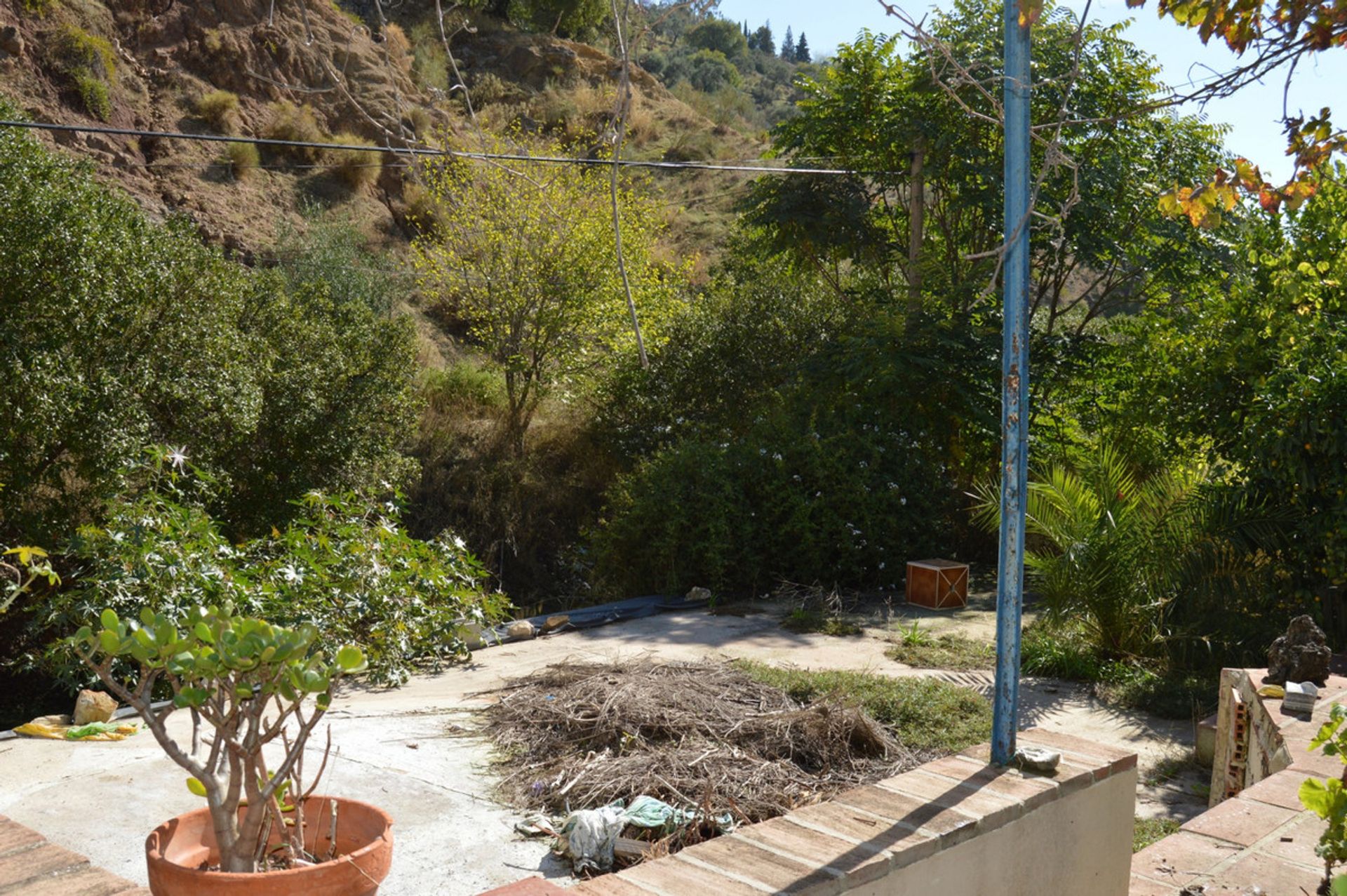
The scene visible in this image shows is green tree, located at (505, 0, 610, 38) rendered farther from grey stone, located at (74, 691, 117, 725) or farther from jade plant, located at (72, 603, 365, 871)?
jade plant, located at (72, 603, 365, 871)

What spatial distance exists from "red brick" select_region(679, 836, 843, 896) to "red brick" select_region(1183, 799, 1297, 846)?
2.36 meters

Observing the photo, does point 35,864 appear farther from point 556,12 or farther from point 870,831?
point 556,12

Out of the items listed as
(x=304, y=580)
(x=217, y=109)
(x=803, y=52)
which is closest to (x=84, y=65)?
(x=217, y=109)

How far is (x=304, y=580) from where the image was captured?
21.9 ft

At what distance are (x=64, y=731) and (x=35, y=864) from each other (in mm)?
3616

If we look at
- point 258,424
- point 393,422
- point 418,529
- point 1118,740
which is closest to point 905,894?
point 1118,740

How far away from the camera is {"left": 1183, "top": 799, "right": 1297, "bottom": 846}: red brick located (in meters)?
3.73

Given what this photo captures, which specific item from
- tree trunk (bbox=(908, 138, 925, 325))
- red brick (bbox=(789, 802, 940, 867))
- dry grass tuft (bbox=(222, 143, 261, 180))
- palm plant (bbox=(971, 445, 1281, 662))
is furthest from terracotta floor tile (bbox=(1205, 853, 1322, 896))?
dry grass tuft (bbox=(222, 143, 261, 180))

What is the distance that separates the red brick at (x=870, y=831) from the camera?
217 centimetres

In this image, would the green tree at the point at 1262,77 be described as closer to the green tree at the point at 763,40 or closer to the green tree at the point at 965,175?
the green tree at the point at 965,175

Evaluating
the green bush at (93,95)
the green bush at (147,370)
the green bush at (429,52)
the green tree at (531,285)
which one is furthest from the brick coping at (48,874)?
the green bush at (429,52)

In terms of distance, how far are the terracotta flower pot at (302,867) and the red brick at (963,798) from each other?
1.16 m

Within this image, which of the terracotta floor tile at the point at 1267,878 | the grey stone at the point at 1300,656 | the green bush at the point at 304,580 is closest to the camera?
the terracotta floor tile at the point at 1267,878

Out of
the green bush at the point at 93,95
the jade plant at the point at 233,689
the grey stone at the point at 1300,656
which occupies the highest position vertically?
the green bush at the point at 93,95
